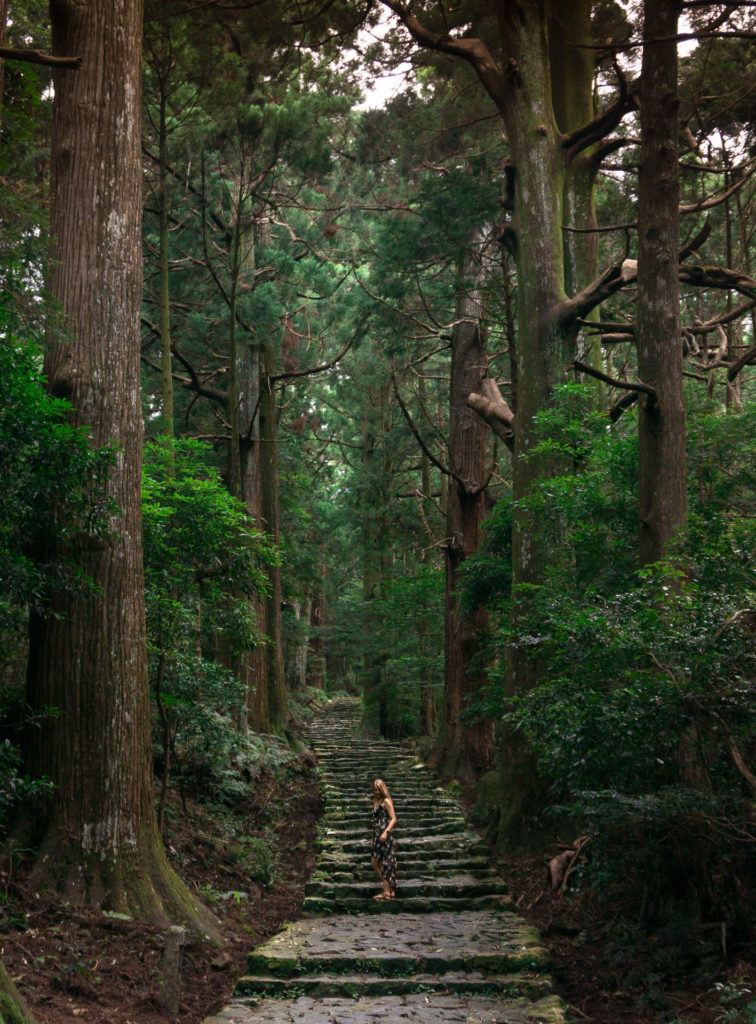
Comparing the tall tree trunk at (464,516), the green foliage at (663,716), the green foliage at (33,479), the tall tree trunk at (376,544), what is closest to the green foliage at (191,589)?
the green foliage at (33,479)

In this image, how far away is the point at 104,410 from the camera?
768cm

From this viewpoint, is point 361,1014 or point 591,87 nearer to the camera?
point 361,1014

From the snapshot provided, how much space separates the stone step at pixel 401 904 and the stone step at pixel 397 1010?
2.60m

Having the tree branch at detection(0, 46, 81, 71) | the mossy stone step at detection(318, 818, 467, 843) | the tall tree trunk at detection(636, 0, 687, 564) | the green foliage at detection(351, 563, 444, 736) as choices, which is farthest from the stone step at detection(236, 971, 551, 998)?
the green foliage at detection(351, 563, 444, 736)

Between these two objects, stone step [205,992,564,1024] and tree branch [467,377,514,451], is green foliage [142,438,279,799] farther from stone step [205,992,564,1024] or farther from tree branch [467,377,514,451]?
tree branch [467,377,514,451]

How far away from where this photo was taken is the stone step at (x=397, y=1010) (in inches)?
241

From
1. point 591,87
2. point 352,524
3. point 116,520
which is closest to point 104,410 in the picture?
point 116,520

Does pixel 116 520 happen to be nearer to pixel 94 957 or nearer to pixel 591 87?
pixel 94 957

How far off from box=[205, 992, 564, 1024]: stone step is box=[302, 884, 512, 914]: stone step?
8.53 feet

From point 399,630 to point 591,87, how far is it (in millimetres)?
13465

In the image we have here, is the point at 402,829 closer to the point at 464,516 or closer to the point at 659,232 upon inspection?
the point at 464,516

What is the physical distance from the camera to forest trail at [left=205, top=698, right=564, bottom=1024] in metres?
6.46

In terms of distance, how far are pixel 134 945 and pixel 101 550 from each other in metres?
3.08

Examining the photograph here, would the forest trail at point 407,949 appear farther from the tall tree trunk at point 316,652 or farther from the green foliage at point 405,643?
the tall tree trunk at point 316,652
